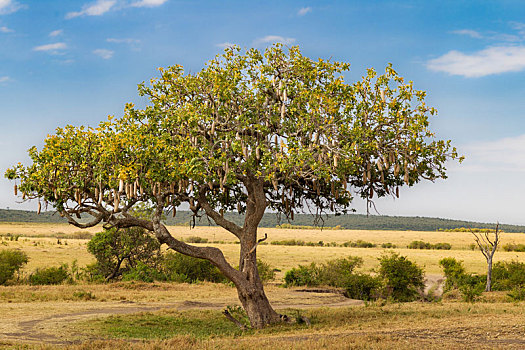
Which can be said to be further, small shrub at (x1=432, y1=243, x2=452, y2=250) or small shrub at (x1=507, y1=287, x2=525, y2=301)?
small shrub at (x1=432, y1=243, x2=452, y2=250)

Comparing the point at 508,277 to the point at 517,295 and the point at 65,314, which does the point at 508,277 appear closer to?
the point at 517,295

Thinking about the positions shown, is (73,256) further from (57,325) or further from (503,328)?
(503,328)

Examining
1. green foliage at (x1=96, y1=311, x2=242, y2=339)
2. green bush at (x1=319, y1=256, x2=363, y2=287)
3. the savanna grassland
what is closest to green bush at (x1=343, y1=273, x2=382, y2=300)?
the savanna grassland

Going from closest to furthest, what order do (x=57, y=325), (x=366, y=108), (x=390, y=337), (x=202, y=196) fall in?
1. (x=390, y=337)
2. (x=366, y=108)
3. (x=202, y=196)
4. (x=57, y=325)

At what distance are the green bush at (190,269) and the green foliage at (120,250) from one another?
3.53ft

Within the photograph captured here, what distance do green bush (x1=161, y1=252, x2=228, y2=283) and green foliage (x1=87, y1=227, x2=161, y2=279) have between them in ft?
3.53

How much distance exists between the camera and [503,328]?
1694 cm

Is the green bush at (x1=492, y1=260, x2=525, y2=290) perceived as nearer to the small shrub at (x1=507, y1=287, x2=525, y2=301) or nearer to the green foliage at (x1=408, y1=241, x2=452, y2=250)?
the small shrub at (x1=507, y1=287, x2=525, y2=301)

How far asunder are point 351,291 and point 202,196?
742 inches

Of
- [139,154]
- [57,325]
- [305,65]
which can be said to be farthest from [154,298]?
[305,65]

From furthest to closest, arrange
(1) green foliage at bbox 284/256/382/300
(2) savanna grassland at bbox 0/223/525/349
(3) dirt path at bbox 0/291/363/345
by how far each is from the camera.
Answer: (1) green foliage at bbox 284/256/382/300 < (3) dirt path at bbox 0/291/363/345 < (2) savanna grassland at bbox 0/223/525/349

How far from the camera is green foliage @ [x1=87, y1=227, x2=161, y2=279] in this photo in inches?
1588

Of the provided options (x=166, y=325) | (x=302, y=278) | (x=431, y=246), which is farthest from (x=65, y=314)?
(x=431, y=246)

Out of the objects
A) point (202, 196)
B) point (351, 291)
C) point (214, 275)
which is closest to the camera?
point (202, 196)
